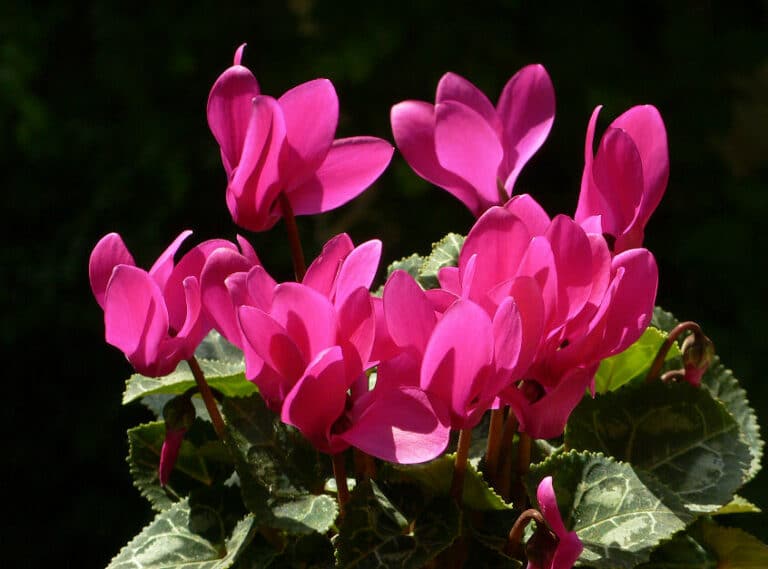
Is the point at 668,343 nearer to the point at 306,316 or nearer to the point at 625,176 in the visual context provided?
the point at 625,176

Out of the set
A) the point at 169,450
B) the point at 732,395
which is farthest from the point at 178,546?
the point at 732,395

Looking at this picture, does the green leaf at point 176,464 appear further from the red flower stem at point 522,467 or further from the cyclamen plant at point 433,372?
the red flower stem at point 522,467

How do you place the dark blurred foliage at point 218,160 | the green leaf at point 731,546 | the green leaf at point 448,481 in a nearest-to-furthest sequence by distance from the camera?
1. the green leaf at point 448,481
2. the green leaf at point 731,546
3. the dark blurred foliage at point 218,160

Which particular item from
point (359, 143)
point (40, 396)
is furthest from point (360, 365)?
point (40, 396)

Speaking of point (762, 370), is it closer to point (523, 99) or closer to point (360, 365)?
point (523, 99)

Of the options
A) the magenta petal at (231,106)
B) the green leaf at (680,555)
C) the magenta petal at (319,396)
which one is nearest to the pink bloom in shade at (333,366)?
the magenta petal at (319,396)
